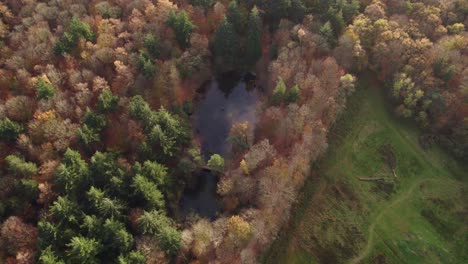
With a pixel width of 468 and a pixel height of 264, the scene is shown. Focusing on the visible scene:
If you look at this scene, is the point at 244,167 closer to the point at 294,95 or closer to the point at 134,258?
the point at 294,95

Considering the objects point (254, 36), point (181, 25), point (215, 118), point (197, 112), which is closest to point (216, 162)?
point (215, 118)

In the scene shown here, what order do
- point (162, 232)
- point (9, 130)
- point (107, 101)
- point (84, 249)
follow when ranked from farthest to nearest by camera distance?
1. point (107, 101)
2. point (9, 130)
3. point (162, 232)
4. point (84, 249)

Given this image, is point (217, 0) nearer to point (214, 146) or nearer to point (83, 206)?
point (214, 146)

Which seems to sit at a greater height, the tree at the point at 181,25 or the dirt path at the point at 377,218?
the tree at the point at 181,25

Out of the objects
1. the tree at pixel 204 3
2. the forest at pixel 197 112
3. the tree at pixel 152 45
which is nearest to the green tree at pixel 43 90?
the forest at pixel 197 112

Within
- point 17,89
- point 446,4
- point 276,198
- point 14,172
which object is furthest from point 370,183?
point 17,89

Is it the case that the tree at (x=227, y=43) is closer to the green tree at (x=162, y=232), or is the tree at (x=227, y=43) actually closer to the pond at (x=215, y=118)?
the pond at (x=215, y=118)
